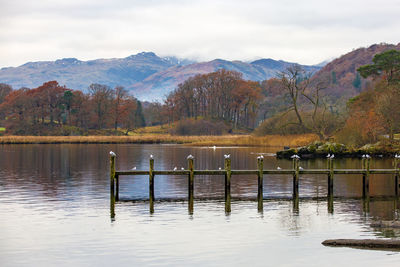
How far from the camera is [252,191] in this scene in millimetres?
39188

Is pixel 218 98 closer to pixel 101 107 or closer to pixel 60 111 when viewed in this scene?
pixel 101 107

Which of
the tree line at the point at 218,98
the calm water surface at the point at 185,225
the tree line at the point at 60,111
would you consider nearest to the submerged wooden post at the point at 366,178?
the calm water surface at the point at 185,225

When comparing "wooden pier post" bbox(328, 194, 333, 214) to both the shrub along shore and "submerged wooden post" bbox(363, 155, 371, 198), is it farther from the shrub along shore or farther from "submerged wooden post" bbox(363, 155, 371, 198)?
the shrub along shore

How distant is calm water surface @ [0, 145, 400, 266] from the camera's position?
824 inches

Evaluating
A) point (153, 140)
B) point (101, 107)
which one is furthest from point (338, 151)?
point (101, 107)

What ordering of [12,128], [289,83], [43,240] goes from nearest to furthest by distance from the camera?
[43,240] → [289,83] → [12,128]

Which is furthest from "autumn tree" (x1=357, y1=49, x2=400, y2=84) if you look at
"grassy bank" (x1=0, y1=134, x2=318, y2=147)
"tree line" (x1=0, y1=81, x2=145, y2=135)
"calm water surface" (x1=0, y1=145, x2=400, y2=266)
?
"tree line" (x1=0, y1=81, x2=145, y2=135)

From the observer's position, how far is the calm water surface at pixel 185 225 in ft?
68.7

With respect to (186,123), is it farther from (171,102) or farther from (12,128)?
(12,128)

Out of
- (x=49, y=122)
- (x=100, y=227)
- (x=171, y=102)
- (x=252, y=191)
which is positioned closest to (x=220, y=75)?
(x=171, y=102)

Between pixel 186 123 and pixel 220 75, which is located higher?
pixel 220 75

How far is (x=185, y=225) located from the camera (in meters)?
26.5

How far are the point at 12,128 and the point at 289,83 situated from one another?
81.1 metres

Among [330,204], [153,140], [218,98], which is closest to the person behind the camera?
[330,204]
